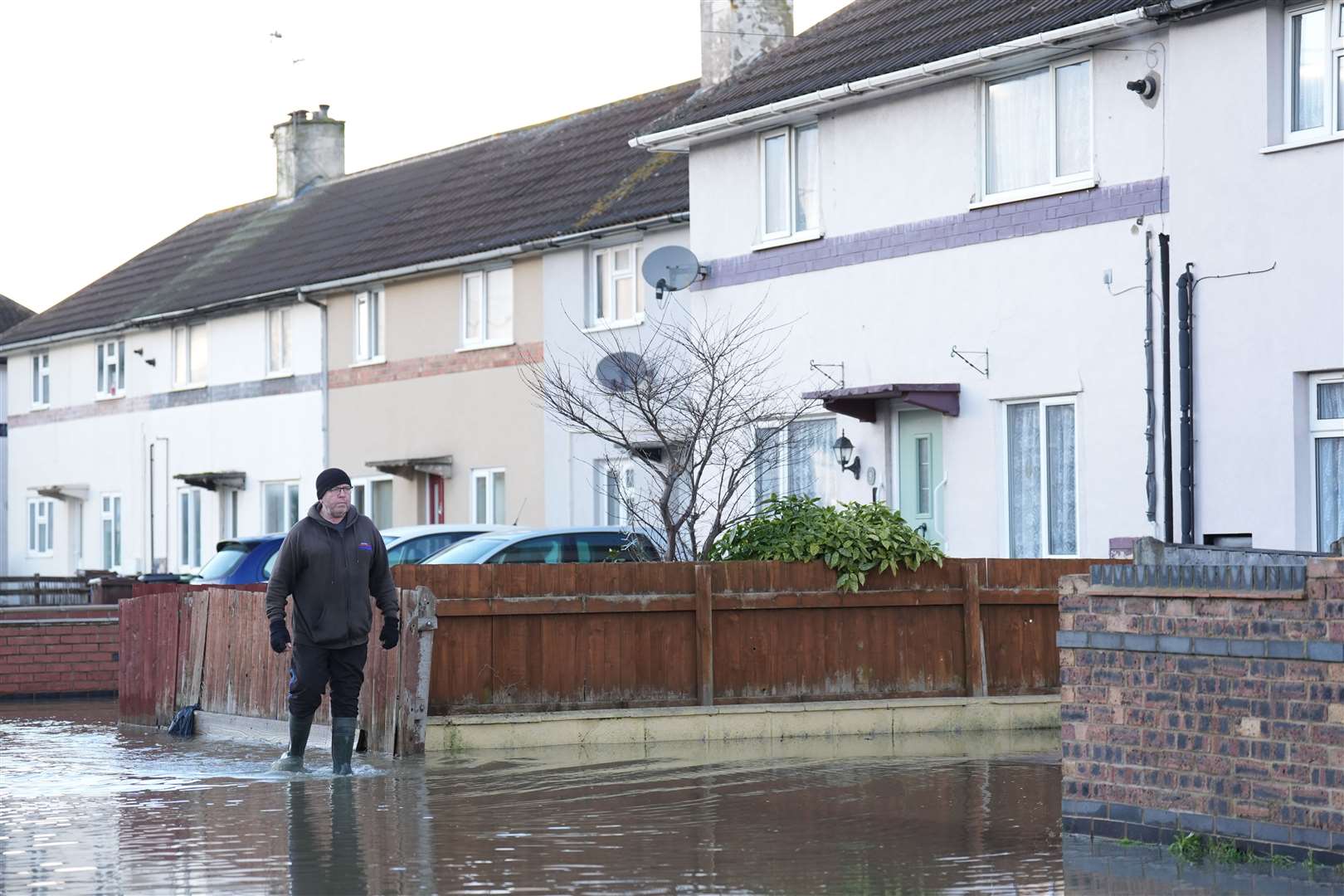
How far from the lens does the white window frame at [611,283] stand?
94.3 ft

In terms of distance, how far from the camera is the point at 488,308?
31.7 metres

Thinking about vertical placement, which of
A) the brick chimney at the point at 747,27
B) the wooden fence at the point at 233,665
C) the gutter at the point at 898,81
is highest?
the brick chimney at the point at 747,27

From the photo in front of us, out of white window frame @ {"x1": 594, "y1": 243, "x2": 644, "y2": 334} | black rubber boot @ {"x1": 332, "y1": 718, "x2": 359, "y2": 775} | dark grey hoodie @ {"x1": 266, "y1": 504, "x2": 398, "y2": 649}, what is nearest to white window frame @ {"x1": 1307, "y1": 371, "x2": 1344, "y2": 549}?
dark grey hoodie @ {"x1": 266, "y1": 504, "x2": 398, "y2": 649}

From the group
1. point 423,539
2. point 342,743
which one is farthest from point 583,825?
point 423,539

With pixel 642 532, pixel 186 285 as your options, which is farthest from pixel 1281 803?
pixel 186 285

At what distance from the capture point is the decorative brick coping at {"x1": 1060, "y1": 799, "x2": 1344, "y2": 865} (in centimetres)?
887

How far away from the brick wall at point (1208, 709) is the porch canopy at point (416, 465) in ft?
73.9

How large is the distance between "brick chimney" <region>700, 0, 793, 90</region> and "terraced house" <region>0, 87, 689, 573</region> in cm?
A: 176

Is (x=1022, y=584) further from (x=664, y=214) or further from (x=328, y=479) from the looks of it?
(x=664, y=214)

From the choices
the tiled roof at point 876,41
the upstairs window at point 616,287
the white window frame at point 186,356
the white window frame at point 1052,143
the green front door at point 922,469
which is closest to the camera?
the white window frame at point 1052,143

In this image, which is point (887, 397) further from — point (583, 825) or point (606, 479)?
point (583, 825)

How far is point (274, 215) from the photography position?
4372cm

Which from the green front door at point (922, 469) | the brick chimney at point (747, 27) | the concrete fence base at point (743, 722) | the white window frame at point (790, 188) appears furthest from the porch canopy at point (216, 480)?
the concrete fence base at point (743, 722)

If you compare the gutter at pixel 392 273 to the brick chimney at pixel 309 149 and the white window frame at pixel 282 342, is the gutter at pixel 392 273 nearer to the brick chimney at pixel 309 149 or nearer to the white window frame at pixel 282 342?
the white window frame at pixel 282 342
